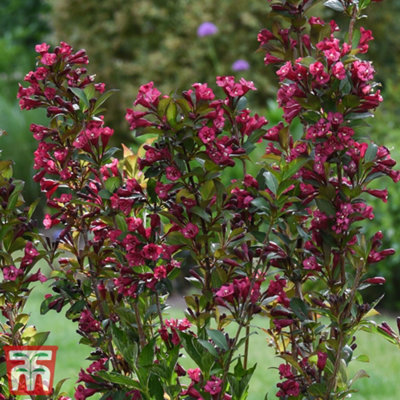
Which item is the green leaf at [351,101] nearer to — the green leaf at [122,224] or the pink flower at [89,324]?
the green leaf at [122,224]

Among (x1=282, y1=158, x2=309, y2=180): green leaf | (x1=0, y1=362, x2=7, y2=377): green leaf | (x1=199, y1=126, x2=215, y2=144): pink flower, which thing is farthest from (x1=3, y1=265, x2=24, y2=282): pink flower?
(x1=282, y1=158, x2=309, y2=180): green leaf

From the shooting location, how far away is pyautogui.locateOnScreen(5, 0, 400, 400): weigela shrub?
5.02ft

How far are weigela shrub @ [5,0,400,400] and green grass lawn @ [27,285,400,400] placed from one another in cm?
139

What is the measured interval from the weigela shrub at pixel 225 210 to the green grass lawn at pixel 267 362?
4.55 ft

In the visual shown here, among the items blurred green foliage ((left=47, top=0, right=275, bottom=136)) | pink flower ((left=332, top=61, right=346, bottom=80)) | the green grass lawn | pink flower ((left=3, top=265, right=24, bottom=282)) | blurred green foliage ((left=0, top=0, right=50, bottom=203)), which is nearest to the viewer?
pink flower ((left=332, top=61, right=346, bottom=80))

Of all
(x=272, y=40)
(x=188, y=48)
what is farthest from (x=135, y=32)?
(x=272, y=40)

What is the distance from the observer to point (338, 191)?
1.56 metres

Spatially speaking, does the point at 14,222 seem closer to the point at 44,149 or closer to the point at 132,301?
the point at 44,149

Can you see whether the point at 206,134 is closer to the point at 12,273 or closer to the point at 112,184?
the point at 112,184

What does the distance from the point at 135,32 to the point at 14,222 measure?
312 inches

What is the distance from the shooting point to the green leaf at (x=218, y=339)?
152 centimetres

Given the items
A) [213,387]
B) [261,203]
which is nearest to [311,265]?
[261,203]

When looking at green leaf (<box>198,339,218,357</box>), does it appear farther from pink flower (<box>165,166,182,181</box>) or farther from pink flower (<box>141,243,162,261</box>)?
pink flower (<box>165,166,182,181</box>)

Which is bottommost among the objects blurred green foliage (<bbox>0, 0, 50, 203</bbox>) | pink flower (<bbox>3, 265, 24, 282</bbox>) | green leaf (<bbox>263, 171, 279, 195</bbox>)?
pink flower (<bbox>3, 265, 24, 282</bbox>)
